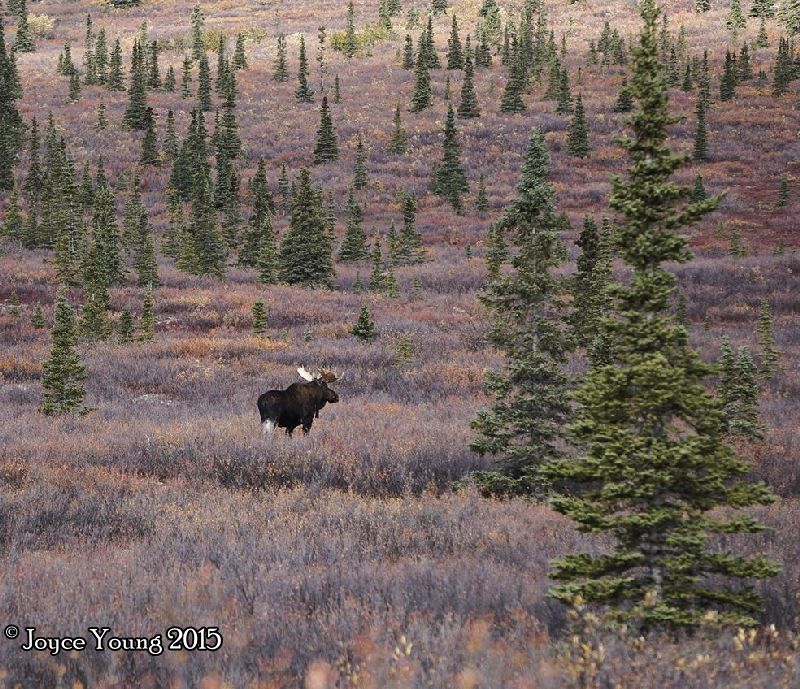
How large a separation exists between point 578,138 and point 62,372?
187 feet

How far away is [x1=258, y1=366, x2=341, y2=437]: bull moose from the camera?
11.9m

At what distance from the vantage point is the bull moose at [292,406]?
11891 millimetres

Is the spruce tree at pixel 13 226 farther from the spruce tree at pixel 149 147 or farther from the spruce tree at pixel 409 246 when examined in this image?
the spruce tree at pixel 409 246

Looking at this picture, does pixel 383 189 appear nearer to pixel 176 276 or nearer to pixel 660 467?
pixel 176 276

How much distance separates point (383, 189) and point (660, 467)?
57738 mm

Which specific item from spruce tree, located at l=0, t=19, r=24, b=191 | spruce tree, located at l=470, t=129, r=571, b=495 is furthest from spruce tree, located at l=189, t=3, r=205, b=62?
spruce tree, located at l=470, t=129, r=571, b=495

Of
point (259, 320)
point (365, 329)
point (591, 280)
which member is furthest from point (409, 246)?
point (591, 280)

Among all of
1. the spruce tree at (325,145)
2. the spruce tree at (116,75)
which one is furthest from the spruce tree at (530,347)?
the spruce tree at (116,75)

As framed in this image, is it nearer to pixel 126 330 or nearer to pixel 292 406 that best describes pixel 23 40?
pixel 126 330

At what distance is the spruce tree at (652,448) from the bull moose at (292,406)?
7.75 meters

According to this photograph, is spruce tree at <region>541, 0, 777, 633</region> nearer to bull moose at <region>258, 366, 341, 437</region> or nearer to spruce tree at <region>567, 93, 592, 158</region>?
bull moose at <region>258, 366, 341, 437</region>

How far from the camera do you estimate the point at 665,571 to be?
4.84 metres

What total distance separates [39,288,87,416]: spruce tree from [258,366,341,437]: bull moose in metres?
4.44

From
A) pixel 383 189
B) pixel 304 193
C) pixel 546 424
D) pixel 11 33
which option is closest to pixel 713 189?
pixel 383 189
